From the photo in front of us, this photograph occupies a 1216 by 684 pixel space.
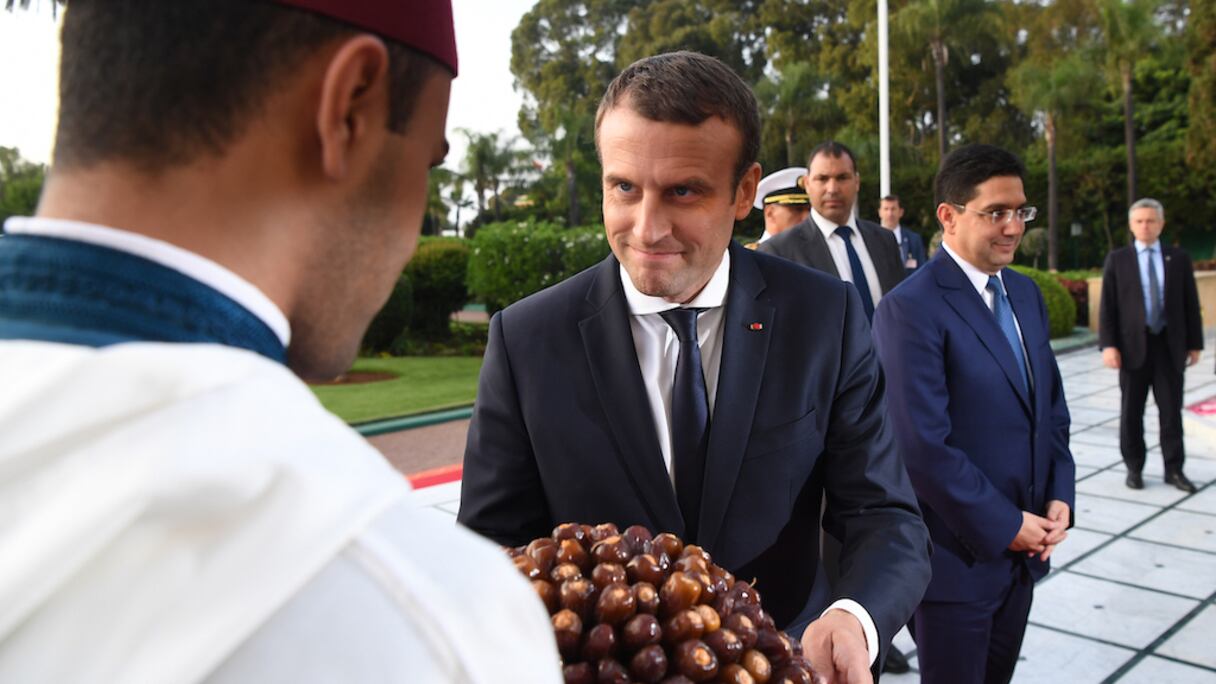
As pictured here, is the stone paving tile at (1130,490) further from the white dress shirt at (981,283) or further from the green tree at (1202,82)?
the green tree at (1202,82)

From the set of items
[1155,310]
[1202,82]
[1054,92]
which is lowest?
[1155,310]

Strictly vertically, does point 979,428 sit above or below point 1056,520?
above

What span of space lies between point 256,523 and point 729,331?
1.50m

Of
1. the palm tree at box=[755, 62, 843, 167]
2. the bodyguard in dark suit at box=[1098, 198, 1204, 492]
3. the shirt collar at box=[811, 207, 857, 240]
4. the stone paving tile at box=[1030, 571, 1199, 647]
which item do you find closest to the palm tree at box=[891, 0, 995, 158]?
the palm tree at box=[755, 62, 843, 167]

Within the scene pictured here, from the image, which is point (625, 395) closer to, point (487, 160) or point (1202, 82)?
point (1202, 82)

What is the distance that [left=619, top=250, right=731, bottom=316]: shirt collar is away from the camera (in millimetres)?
1998

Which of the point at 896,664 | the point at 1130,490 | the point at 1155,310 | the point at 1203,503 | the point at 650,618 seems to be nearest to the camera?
the point at 650,618

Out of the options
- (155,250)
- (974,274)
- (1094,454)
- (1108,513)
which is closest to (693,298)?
(155,250)

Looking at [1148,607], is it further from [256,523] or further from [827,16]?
[827,16]

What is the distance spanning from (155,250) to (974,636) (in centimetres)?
300

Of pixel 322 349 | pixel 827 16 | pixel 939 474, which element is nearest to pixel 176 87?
pixel 322 349

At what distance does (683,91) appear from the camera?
187 centimetres

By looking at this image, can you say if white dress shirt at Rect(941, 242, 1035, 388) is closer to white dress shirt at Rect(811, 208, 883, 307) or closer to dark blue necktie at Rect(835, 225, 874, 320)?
dark blue necktie at Rect(835, 225, 874, 320)

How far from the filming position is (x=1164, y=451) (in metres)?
7.19
